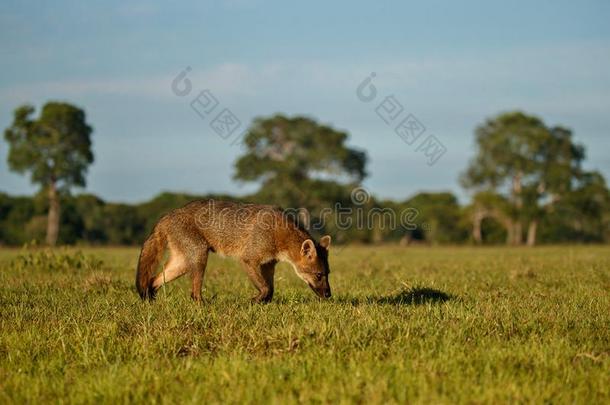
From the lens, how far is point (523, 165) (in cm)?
6372

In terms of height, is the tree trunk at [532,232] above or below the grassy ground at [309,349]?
above

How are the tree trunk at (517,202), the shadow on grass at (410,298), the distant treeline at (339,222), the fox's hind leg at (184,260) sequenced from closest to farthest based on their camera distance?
1. the shadow on grass at (410,298)
2. the fox's hind leg at (184,260)
3. the distant treeline at (339,222)
4. the tree trunk at (517,202)

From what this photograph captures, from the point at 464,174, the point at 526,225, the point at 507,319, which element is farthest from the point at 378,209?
the point at 507,319

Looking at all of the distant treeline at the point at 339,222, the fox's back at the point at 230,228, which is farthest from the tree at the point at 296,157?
the fox's back at the point at 230,228

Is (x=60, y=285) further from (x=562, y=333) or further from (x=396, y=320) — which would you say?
(x=562, y=333)

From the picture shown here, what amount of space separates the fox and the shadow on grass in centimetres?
61

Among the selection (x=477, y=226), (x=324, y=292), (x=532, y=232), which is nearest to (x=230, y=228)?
(x=324, y=292)

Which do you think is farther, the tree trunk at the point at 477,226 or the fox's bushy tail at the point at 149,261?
the tree trunk at the point at 477,226

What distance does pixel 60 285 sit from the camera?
13.1 m

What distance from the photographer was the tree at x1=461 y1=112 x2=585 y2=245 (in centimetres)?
6141

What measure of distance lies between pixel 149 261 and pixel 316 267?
269 centimetres

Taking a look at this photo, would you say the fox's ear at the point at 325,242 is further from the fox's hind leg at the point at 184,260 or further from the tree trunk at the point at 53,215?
the tree trunk at the point at 53,215

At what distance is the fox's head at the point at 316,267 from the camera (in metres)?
11.1

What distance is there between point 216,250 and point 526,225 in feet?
184
